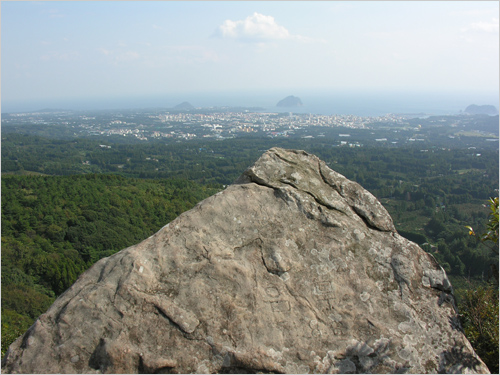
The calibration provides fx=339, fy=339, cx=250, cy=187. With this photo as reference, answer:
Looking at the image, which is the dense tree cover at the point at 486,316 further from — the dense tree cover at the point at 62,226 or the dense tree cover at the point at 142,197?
the dense tree cover at the point at 62,226

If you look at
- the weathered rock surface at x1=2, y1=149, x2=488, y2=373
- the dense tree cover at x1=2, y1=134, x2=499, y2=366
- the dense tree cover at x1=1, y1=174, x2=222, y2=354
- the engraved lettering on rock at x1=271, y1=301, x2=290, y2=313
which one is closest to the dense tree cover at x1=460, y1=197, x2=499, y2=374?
the dense tree cover at x1=2, y1=134, x2=499, y2=366

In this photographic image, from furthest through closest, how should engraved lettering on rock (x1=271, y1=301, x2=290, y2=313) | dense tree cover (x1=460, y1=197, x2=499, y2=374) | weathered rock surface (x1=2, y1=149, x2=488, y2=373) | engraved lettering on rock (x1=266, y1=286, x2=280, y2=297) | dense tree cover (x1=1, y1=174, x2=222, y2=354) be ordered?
dense tree cover (x1=1, y1=174, x2=222, y2=354)
dense tree cover (x1=460, y1=197, x2=499, y2=374)
engraved lettering on rock (x1=266, y1=286, x2=280, y2=297)
engraved lettering on rock (x1=271, y1=301, x2=290, y2=313)
weathered rock surface (x1=2, y1=149, x2=488, y2=373)

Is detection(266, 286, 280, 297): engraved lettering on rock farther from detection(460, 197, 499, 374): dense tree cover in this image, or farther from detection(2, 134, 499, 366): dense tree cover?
detection(2, 134, 499, 366): dense tree cover

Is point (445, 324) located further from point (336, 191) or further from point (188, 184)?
point (188, 184)

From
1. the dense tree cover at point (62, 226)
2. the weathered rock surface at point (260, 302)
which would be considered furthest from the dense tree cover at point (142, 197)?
the weathered rock surface at point (260, 302)

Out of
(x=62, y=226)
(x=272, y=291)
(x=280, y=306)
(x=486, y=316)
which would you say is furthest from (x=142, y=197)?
(x=486, y=316)

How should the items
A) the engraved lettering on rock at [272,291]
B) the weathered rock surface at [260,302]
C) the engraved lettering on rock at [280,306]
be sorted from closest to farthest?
the weathered rock surface at [260,302], the engraved lettering on rock at [280,306], the engraved lettering on rock at [272,291]
